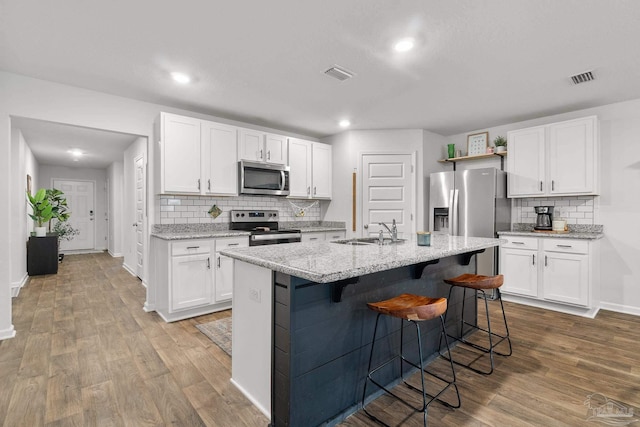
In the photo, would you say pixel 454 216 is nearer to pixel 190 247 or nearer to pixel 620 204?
pixel 620 204

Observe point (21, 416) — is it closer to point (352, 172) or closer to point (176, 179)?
point (176, 179)

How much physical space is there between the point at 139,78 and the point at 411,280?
3086 mm

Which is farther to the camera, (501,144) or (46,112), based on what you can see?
(501,144)

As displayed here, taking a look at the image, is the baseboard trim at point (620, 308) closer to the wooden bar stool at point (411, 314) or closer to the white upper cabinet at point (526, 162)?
the white upper cabinet at point (526, 162)

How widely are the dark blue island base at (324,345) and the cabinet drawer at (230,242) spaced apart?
2.19 m

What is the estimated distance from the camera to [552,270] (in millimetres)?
3801

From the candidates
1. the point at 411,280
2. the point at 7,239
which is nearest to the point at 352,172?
the point at 411,280

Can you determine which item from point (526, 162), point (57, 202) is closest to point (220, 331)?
point (526, 162)

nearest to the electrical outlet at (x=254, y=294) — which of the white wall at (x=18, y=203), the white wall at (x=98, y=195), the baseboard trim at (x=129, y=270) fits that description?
the white wall at (x=18, y=203)

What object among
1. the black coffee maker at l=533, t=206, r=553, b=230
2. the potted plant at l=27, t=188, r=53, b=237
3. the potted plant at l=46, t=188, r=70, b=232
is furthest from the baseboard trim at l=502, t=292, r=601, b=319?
the potted plant at l=46, t=188, r=70, b=232

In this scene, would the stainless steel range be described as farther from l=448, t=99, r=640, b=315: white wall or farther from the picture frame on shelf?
l=448, t=99, r=640, b=315: white wall

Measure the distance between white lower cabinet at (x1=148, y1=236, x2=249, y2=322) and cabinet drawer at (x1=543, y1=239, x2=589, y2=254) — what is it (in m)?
3.67

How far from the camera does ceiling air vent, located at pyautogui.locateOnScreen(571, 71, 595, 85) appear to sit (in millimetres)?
2983

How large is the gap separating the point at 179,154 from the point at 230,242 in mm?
1175
